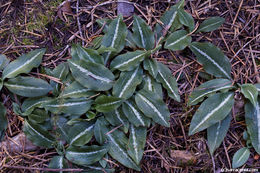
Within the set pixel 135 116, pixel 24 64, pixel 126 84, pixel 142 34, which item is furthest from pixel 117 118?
pixel 24 64

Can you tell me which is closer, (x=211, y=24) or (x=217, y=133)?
(x=217, y=133)

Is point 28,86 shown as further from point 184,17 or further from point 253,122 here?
point 253,122

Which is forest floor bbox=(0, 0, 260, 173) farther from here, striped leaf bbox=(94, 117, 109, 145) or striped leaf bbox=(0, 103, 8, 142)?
striped leaf bbox=(94, 117, 109, 145)

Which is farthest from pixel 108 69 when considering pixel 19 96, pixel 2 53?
pixel 2 53

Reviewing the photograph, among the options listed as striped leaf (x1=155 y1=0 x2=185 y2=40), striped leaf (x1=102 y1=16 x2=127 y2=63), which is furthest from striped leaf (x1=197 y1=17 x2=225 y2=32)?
striped leaf (x1=102 y1=16 x2=127 y2=63)

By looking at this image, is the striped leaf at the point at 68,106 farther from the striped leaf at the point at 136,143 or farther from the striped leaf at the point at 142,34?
the striped leaf at the point at 142,34

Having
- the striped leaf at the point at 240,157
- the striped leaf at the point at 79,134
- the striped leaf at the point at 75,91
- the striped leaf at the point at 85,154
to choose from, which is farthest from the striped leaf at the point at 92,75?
the striped leaf at the point at 240,157
